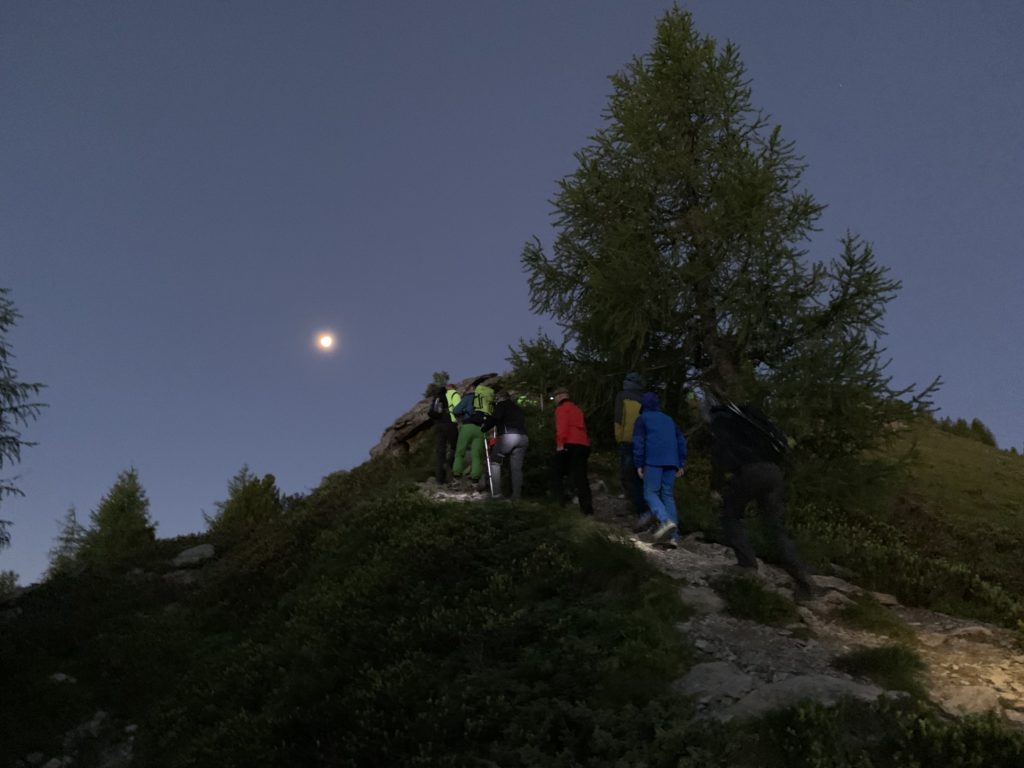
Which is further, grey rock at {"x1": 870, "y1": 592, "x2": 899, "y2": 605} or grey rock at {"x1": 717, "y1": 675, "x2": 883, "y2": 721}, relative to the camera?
grey rock at {"x1": 870, "y1": 592, "x2": 899, "y2": 605}

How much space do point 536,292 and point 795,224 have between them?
18.8 feet

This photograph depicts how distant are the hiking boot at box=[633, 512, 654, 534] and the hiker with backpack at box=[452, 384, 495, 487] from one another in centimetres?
389

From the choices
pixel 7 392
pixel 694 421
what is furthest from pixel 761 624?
pixel 7 392

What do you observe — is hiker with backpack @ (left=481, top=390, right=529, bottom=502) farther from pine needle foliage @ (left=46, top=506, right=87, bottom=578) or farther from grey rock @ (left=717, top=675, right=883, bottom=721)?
pine needle foliage @ (left=46, top=506, right=87, bottom=578)

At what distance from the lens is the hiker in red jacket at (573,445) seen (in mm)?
12531

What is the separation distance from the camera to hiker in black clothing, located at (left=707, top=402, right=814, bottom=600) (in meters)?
8.38

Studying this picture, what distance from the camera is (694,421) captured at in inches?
615

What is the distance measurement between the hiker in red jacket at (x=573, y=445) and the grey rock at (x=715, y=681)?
6142mm

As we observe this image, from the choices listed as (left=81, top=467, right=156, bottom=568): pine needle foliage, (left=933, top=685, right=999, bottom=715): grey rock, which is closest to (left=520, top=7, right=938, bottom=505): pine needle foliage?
→ (left=933, top=685, right=999, bottom=715): grey rock

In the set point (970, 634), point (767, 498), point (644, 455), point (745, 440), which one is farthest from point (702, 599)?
point (970, 634)

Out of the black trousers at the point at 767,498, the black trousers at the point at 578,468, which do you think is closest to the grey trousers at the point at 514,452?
the black trousers at the point at 578,468

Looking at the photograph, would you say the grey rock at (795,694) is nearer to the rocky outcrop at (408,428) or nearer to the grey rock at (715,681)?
the grey rock at (715,681)

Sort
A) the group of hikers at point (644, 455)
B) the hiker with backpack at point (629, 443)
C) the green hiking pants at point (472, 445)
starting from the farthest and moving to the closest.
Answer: the green hiking pants at point (472, 445)
the hiker with backpack at point (629, 443)
the group of hikers at point (644, 455)

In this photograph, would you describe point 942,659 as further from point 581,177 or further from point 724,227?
point 581,177
